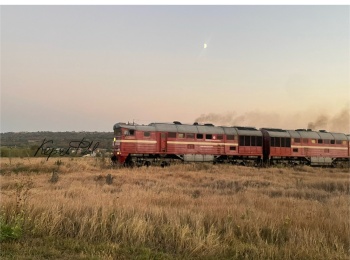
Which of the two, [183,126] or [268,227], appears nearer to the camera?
[268,227]

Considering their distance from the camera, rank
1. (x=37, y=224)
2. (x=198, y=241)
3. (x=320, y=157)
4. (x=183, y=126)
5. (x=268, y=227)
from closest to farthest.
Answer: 1. (x=198, y=241)
2. (x=37, y=224)
3. (x=268, y=227)
4. (x=183, y=126)
5. (x=320, y=157)

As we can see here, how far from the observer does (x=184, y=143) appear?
109ft

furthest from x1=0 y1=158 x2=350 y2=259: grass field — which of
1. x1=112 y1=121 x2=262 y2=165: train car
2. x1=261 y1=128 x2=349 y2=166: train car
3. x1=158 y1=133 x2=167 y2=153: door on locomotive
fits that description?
x1=261 y1=128 x2=349 y2=166: train car

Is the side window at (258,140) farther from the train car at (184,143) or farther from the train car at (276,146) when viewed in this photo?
the train car at (276,146)

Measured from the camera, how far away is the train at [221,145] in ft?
104

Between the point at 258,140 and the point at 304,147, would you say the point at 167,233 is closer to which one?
the point at 258,140

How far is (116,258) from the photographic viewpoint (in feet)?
17.5

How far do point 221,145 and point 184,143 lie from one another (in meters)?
4.50

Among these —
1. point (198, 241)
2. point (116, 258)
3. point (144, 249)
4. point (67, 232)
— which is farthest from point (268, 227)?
point (67, 232)

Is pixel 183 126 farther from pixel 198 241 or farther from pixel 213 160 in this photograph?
pixel 198 241

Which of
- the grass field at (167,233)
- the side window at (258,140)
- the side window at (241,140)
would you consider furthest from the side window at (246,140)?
the grass field at (167,233)

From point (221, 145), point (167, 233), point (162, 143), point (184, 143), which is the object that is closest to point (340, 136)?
point (221, 145)

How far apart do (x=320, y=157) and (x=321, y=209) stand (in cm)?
3383

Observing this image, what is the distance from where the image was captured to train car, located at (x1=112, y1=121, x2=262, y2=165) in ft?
103
